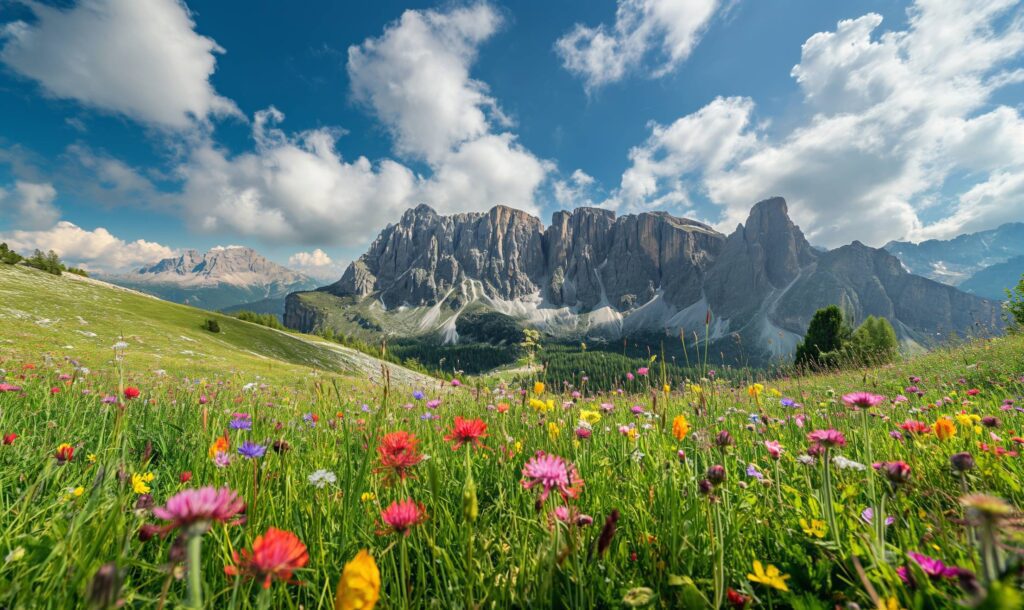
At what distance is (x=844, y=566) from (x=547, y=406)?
2.83 meters

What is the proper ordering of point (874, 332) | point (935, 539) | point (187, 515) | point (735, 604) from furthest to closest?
point (874, 332), point (935, 539), point (735, 604), point (187, 515)

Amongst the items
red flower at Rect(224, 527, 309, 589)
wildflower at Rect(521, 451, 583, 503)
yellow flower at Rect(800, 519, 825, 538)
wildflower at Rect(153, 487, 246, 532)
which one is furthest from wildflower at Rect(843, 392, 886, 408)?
wildflower at Rect(153, 487, 246, 532)

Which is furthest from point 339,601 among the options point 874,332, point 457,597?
point 874,332

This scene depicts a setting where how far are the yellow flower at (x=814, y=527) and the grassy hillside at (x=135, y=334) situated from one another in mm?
19713

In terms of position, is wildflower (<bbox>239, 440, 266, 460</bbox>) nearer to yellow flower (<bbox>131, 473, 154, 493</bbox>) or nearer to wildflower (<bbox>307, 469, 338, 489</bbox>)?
wildflower (<bbox>307, 469, 338, 489</bbox>)

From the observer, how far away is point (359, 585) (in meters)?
1.04

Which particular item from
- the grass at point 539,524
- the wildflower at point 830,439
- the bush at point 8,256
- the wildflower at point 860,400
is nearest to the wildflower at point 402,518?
the grass at point 539,524

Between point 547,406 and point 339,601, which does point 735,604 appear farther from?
point 547,406

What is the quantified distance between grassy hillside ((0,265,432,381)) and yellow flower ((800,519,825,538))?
19713 mm

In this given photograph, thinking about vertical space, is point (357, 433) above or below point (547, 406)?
below

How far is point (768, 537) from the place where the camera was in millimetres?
1928

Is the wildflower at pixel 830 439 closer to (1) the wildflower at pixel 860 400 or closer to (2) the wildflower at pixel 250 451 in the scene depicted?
(1) the wildflower at pixel 860 400

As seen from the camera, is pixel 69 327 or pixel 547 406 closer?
pixel 547 406

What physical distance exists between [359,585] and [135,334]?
162 ft
